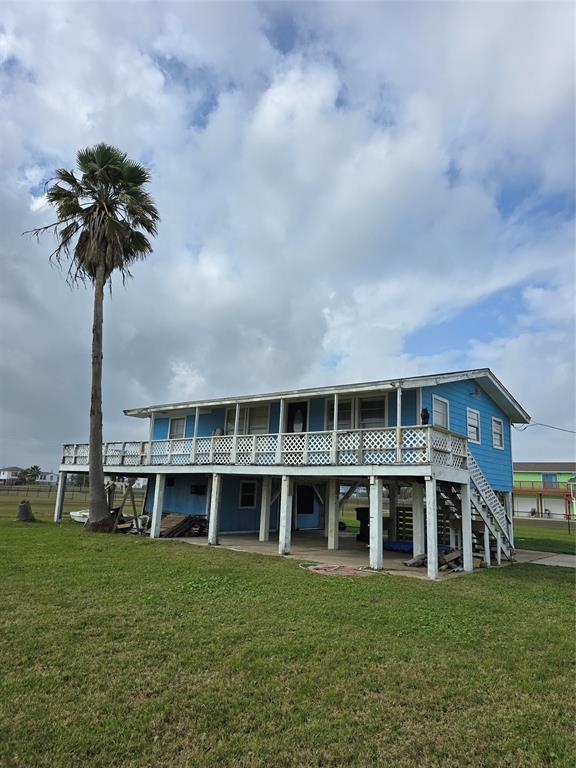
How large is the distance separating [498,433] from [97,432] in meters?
15.8

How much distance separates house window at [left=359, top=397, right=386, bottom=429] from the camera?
16000mm

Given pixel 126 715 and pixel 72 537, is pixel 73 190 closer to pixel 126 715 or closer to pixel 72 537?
pixel 72 537

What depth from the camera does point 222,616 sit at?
7254 millimetres

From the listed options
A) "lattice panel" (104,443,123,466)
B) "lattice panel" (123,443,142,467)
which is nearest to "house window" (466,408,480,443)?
"lattice panel" (123,443,142,467)

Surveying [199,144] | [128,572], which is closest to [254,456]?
[128,572]

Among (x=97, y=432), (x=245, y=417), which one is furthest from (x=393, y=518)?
(x=97, y=432)

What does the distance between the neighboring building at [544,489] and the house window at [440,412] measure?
41632 millimetres

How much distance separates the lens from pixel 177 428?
74.5 feet

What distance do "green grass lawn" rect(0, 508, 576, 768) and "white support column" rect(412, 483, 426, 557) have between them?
414 centimetres

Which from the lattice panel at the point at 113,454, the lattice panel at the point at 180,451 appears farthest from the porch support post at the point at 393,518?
the lattice panel at the point at 113,454

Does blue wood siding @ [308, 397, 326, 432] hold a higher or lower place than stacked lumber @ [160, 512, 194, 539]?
higher

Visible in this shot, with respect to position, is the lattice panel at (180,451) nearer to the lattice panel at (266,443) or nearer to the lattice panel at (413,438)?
the lattice panel at (266,443)

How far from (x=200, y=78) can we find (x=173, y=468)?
40.8 feet

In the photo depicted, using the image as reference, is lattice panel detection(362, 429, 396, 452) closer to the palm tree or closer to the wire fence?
the palm tree
